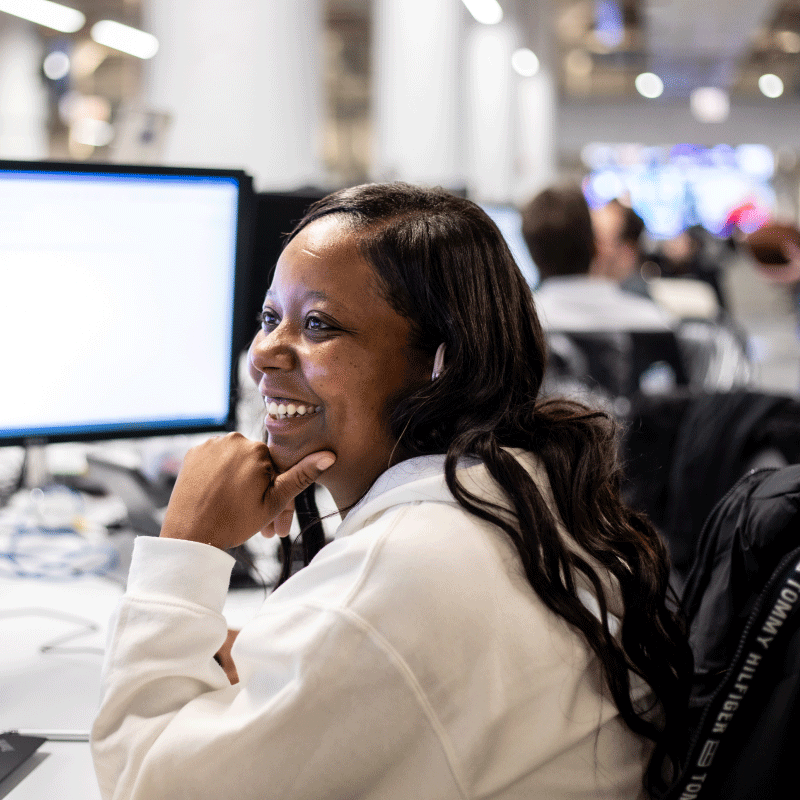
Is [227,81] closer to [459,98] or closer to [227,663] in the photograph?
[227,663]

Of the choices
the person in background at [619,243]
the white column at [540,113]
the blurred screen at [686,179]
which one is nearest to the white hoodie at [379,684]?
the person in background at [619,243]

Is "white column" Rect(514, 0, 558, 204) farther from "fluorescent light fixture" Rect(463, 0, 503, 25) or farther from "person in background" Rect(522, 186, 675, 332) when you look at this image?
"person in background" Rect(522, 186, 675, 332)

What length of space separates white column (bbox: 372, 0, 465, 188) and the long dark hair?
4747mm

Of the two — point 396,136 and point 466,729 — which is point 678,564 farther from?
point 396,136

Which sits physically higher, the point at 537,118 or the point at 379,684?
the point at 537,118

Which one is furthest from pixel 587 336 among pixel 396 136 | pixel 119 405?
pixel 396 136

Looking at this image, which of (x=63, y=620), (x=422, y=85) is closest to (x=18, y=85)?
(x=422, y=85)

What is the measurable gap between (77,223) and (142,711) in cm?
70

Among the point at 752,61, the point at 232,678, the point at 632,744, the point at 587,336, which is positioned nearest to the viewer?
the point at 632,744

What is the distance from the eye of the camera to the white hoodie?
638 mm

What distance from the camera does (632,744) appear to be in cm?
77

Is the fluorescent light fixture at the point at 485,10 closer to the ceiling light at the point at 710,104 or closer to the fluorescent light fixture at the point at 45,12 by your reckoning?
the fluorescent light fixture at the point at 45,12

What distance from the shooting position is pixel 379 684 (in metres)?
0.64

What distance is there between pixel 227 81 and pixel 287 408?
2.35 metres
